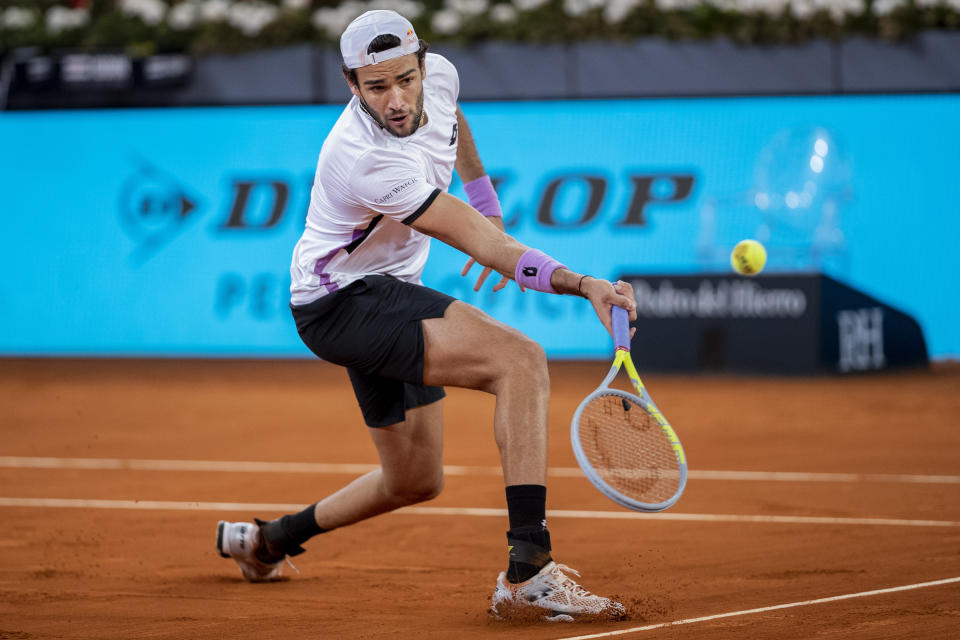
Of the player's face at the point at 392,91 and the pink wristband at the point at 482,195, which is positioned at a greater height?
the player's face at the point at 392,91

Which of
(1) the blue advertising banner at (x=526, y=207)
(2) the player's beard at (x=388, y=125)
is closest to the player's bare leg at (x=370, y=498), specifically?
(2) the player's beard at (x=388, y=125)

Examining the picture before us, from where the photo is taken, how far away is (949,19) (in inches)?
465

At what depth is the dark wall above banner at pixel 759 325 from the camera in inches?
417

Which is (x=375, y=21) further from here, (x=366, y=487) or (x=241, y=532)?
(x=241, y=532)

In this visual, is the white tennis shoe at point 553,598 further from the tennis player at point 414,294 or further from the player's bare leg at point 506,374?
the player's bare leg at point 506,374

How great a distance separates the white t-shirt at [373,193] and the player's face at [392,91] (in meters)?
0.05

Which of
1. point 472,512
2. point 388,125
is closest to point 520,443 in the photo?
point 388,125

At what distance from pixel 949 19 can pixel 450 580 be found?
961 cm

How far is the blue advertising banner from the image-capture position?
1181 cm

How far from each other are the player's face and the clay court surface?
1.44m

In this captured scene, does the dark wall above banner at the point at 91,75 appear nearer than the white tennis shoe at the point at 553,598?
No

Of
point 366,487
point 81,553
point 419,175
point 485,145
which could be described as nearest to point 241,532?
point 366,487

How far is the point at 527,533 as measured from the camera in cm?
338

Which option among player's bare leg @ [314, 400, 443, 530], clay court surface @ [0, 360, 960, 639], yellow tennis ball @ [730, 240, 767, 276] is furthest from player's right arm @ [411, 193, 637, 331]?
yellow tennis ball @ [730, 240, 767, 276]
